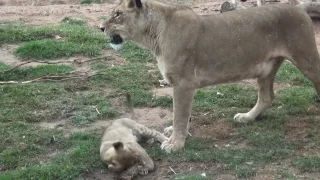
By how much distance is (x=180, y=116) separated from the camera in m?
6.72

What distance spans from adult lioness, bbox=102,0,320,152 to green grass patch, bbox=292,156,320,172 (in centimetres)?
135

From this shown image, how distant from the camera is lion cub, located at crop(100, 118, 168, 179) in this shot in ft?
19.5

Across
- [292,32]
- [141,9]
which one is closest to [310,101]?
[292,32]

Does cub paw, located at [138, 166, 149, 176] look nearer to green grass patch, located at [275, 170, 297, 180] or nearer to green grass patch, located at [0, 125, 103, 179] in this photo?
green grass patch, located at [0, 125, 103, 179]

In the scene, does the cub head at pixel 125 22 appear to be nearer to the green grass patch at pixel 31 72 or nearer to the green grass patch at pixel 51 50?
the green grass patch at pixel 31 72

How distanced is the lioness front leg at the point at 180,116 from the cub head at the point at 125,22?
867 millimetres

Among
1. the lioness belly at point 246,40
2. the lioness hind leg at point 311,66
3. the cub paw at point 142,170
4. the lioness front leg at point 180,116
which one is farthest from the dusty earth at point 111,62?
the lioness belly at point 246,40

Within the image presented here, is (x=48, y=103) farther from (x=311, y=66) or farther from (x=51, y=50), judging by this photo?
(x=311, y=66)

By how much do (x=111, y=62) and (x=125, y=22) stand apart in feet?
11.8

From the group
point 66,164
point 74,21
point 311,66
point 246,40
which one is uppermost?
point 246,40

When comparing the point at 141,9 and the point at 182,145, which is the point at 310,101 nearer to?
the point at 182,145

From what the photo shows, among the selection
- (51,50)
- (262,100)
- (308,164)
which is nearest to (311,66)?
(262,100)

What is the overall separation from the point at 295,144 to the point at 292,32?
138 cm

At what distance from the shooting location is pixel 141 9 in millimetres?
6812
